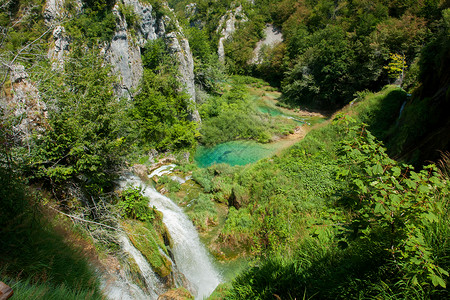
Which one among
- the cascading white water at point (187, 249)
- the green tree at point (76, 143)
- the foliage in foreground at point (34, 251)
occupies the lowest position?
the cascading white water at point (187, 249)

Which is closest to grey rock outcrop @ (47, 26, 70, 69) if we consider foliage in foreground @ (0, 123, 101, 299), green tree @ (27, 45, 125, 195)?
green tree @ (27, 45, 125, 195)

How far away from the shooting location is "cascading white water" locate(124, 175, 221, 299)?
7.69m

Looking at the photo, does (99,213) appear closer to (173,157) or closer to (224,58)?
(173,157)

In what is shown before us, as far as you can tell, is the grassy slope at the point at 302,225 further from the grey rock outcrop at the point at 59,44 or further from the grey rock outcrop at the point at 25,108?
the grey rock outcrop at the point at 59,44

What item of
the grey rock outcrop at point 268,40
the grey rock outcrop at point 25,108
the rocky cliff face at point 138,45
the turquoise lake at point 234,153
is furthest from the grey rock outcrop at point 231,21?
the grey rock outcrop at point 25,108

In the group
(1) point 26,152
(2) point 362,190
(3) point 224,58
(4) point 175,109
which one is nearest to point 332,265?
(2) point 362,190

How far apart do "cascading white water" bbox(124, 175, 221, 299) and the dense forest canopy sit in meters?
0.56

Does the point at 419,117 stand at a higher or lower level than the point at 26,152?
lower

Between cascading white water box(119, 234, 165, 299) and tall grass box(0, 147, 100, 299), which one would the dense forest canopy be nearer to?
tall grass box(0, 147, 100, 299)

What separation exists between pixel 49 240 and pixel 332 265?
440cm

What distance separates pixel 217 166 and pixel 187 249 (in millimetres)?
6351

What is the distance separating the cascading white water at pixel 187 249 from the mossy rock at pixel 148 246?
1283mm

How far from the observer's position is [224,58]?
48438mm

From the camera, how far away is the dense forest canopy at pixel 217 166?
2.64 m
